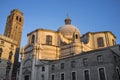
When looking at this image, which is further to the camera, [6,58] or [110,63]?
[6,58]

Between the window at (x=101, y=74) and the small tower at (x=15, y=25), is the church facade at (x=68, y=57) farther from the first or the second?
the small tower at (x=15, y=25)

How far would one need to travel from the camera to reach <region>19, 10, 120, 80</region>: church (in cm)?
2173

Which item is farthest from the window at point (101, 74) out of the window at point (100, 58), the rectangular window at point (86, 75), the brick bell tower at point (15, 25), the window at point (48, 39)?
the brick bell tower at point (15, 25)

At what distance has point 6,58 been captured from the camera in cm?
3981

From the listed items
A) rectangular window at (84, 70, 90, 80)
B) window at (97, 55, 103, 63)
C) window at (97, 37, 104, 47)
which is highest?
window at (97, 37, 104, 47)

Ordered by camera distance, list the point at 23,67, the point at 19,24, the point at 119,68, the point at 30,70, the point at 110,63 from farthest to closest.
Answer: the point at 19,24
the point at 23,67
the point at 30,70
the point at 119,68
the point at 110,63

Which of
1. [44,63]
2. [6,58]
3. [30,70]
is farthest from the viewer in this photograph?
[6,58]

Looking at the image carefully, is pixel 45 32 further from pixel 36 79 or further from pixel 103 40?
pixel 103 40

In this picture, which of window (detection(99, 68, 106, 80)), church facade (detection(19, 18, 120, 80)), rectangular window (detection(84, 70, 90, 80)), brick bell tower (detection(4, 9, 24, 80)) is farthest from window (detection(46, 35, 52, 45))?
window (detection(99, 68, 106, 80))

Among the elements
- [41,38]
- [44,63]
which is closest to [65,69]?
[44,63]

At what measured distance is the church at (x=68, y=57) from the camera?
71.3 feet

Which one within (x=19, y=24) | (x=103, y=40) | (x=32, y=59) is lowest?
(x=32, y=59)

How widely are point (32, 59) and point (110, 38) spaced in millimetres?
22932

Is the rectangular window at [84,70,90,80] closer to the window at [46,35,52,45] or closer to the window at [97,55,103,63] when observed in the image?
the window at [97,55,103,63]
